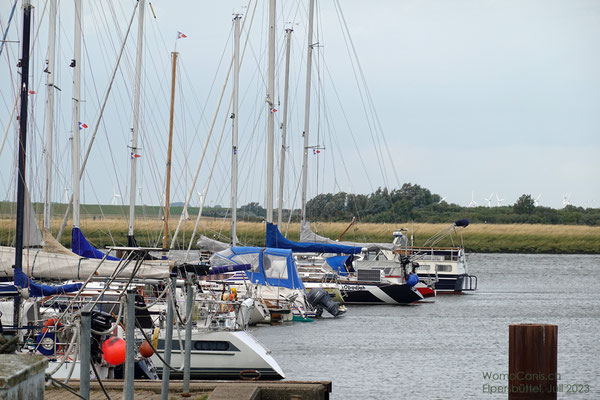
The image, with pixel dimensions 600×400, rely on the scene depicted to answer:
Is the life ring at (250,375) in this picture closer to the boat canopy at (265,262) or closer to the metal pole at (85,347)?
the metal pole at (85,347)

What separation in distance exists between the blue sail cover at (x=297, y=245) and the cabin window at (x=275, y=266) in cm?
310

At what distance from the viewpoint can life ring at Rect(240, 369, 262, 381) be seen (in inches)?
910

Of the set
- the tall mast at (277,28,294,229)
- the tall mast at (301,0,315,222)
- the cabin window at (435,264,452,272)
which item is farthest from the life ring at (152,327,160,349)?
the cabin window at (435,264,452,272)

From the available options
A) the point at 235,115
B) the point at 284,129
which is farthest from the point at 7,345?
the point at 284,129

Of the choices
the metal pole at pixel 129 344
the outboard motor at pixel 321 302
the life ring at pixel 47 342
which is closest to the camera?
the metal pole at pixel 129 344

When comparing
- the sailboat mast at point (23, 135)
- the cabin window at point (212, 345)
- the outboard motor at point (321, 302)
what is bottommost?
the outboard motor at point (321, 302)

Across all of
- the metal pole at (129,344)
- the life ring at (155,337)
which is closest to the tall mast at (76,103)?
the life ring at (155,337)

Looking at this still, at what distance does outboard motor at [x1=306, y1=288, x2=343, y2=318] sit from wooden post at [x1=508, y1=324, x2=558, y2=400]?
29.7 meters

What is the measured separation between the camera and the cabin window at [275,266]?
132 feet

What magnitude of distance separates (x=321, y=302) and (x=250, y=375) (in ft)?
70.8

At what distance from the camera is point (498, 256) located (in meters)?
121

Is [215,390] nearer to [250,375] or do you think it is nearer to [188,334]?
[188,334]

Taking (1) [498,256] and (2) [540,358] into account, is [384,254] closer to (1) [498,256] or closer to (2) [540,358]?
(2) [540,358]

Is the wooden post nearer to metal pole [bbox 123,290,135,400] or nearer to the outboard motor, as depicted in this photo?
metal pole [bbox 123,290,135,400]
